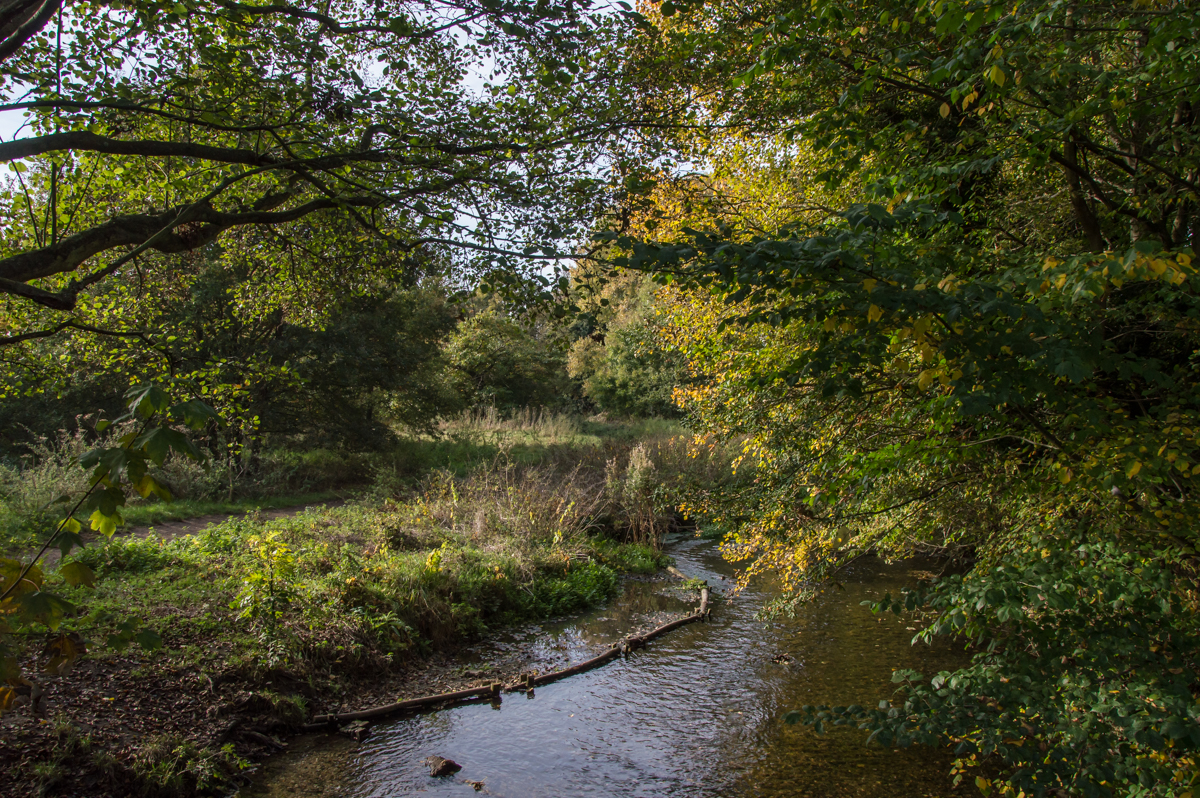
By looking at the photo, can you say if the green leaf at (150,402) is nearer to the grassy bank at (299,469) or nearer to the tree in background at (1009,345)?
the tree in background at (1009,345)

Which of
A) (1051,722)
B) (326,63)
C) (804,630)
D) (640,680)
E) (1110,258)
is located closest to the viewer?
(1110,258)

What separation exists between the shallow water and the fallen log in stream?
122 mm

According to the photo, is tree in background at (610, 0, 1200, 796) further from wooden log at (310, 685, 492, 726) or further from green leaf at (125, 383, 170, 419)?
wooden log at (310, 685, 492, 726)

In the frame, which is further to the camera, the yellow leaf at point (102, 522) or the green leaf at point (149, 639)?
the green leaf at point (149, 639)

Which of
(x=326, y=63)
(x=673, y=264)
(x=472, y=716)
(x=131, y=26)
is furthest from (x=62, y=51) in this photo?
(x=472, y=716)

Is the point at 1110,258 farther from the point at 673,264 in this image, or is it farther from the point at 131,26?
the point at 131,26

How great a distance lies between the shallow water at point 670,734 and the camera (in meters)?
5.32

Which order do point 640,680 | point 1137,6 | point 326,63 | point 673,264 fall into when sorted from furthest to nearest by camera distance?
1. point 640,680
2. point 326,63
3. point 1137,6
4. point 673,264

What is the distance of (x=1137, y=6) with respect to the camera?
142 inches

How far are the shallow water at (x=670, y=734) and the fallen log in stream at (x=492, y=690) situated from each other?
4.8 inches

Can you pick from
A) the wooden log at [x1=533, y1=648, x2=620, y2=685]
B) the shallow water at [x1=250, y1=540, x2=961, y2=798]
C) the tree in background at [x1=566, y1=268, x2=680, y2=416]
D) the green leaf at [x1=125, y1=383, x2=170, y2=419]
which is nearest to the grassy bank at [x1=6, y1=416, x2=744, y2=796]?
the shallow water at [x1=250, y1=540, x2=961, y2=798]

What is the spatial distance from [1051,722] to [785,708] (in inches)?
144

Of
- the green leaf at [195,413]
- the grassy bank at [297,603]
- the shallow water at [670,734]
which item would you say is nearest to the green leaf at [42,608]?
the grassy bank at [297,603]

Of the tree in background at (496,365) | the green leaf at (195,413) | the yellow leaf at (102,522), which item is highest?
the tree in background at (496,365)
